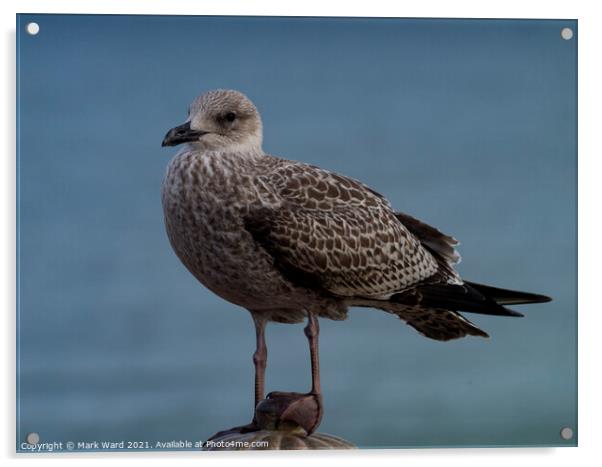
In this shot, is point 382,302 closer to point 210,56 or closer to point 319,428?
point 319,428

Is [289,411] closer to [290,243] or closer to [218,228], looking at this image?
[290,243]

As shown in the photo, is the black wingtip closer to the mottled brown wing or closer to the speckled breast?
the mottled brown wing

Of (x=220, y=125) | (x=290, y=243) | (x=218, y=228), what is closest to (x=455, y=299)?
(x=290, y=243)

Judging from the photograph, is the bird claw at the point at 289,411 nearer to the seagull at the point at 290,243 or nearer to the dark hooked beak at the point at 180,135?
the seagull at the point at 290,243

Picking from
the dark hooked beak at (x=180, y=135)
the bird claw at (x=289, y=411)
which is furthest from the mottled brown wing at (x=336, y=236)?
the bird claw at (x=289, y=411)

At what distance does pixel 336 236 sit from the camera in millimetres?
5125

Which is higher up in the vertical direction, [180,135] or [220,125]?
[220,125]

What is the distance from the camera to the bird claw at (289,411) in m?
5.21

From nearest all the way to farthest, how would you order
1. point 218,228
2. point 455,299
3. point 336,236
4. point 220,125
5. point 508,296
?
point 218,228 < point 336,236 < point 220,125 < point 455,299 < point 508,296

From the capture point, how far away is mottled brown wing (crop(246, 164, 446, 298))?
16.4 ft

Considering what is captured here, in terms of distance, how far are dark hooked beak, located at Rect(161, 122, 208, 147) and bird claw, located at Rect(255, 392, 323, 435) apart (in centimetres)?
141

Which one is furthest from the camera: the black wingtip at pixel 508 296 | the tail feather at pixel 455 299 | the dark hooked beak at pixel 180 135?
the black wingtip at pixel 508 296

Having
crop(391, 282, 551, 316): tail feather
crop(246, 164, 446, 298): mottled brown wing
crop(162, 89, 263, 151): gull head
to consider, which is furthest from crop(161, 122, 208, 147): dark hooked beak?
crop(391, 282, 551, 316): tail feather

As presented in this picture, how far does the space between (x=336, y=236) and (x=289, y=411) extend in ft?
3.10
